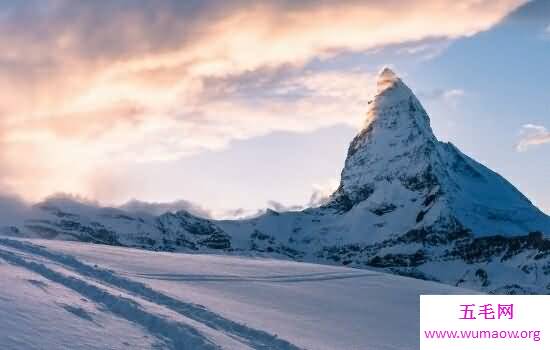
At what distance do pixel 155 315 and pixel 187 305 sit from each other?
10.1ft

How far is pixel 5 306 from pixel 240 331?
6805 millimetres

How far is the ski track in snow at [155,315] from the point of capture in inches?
680

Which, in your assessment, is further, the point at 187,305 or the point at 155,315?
the point at 187,305

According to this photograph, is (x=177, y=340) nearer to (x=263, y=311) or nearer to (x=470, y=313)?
(x=263, y=311)

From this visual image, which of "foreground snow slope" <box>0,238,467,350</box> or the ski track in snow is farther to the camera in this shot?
the ski track in snow

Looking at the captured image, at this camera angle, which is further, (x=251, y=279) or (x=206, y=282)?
(x=251, y=279)

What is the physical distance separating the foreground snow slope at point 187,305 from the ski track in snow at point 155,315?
0.11ft

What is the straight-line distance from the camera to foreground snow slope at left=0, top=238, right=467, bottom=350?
53.0ft

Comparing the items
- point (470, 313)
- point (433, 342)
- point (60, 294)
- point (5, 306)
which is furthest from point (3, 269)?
point (470, 313)

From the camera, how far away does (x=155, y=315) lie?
60.5ft

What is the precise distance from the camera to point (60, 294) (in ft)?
64.6

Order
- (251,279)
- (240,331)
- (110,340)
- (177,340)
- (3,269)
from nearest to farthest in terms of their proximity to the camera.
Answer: (110,340) < (177,340) < (240,331) < (3,269) < (251,279)

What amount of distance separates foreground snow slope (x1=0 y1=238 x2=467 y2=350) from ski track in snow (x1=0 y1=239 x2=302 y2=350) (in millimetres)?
34

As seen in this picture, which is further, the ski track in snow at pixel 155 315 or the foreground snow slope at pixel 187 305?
the ski track in snow at pixel 155 315
